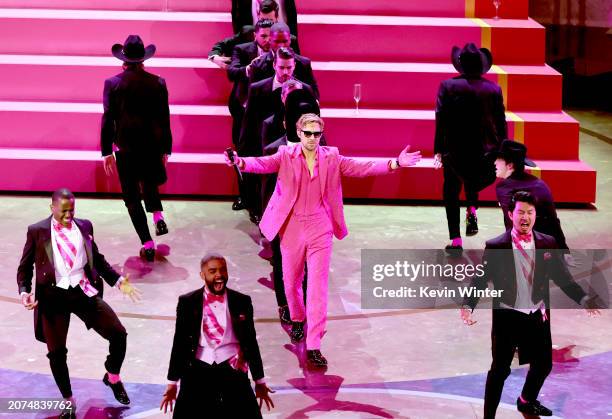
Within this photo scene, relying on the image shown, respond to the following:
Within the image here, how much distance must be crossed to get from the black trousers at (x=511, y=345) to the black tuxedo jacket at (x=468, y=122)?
321cm

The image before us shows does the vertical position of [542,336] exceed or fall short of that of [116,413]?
it exceeds it

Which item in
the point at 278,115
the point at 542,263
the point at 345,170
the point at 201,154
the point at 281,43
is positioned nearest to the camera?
the point at 542,263

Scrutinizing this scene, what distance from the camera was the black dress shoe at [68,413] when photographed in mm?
6461

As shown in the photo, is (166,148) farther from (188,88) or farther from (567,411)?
(567,411)

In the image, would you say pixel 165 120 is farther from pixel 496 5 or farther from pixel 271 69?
pixel 496 5

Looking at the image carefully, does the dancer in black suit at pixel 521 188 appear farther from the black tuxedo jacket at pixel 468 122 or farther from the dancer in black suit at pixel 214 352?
the dancer in black suit at pixel 214 352

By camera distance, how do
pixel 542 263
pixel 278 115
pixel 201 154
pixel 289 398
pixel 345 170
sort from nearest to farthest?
pixel 542 263
pixel 289 398
pixel 345 170
pixel 278 115
pixel 201 154

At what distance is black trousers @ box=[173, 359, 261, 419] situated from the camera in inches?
215

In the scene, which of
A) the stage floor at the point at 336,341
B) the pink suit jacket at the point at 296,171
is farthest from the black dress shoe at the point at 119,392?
the pink suit jacket at the point at 296,171

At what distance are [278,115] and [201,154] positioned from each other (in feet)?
10.5

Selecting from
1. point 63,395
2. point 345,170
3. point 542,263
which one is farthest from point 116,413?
point 542,263

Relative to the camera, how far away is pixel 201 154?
37.9 ft

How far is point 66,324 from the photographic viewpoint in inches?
257

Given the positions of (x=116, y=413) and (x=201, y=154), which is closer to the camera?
(x=116, y=413)
